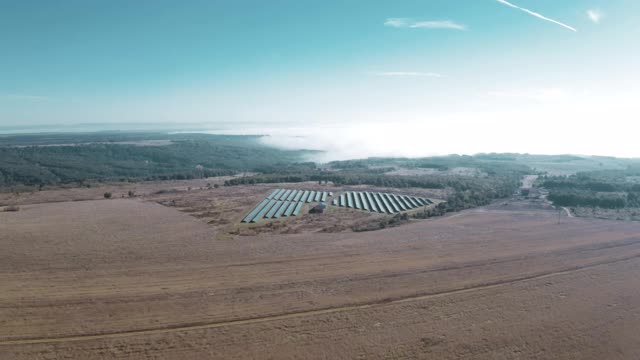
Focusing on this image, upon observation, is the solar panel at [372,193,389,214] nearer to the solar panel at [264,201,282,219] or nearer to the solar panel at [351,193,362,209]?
the solar panel at [351,193,362,209]

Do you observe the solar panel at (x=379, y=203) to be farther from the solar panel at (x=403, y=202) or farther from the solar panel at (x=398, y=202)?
the solar panel at (x=403, y=202)

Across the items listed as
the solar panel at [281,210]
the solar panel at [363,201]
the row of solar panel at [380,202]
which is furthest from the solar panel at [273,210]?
the solar panel at [363,201]

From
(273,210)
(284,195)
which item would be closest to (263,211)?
(273,210)

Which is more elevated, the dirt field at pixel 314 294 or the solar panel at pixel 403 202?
the solar panel at pixel 403 202

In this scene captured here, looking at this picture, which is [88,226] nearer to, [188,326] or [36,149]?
[188,326]

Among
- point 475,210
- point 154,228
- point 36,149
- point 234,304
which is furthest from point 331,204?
point 36,149

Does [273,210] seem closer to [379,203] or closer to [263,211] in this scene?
[263,211]
